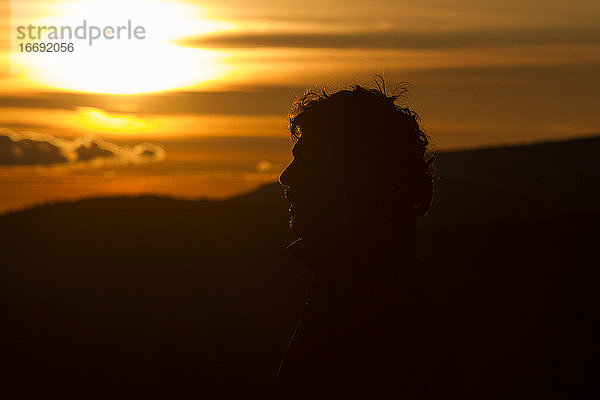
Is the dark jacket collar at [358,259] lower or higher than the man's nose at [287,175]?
lower

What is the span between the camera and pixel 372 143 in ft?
11.0

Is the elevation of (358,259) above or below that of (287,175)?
below

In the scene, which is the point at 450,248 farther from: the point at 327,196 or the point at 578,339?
the point at 327,196

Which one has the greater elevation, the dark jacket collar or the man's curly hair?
the man's curly hair

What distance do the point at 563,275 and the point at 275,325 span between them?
4.91 metres

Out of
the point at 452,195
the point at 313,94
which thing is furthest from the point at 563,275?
the point at 452,195

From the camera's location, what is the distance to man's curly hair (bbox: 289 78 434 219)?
3338 mm

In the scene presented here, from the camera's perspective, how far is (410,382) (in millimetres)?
3098

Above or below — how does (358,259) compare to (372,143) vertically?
below

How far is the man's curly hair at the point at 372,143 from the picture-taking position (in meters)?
3.34

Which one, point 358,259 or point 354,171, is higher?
point 354,171

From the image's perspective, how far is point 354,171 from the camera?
10.9ft

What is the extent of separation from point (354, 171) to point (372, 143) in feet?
0.36

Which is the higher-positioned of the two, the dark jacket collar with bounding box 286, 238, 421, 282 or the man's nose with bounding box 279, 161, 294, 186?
the man's nose with bounding box 279, 161, 294, 186
